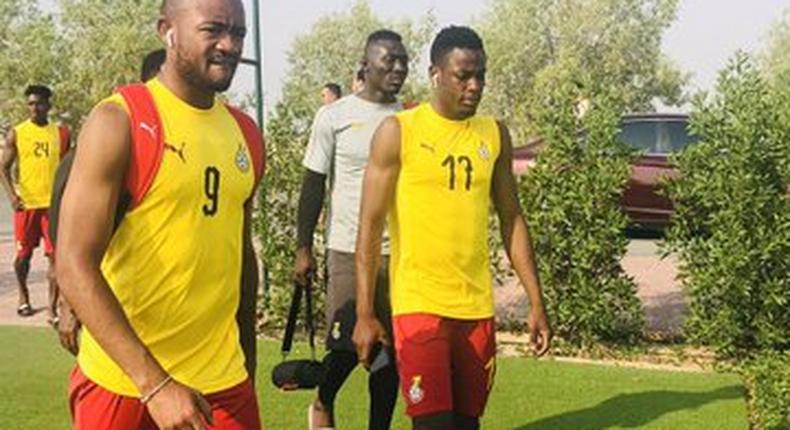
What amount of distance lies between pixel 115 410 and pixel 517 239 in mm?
2326

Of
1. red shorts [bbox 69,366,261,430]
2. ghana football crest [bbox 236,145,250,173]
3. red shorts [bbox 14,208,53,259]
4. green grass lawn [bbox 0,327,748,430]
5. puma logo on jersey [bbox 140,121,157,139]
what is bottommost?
A: green grass lawn [bbox 0,327,748,430]

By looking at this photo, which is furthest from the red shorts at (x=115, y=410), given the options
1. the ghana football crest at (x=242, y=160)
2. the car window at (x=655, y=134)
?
the car window at (x=655, y=134)

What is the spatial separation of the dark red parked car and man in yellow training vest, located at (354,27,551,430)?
363 inches

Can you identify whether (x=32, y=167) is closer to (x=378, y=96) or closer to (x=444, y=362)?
(x=378, y=96)

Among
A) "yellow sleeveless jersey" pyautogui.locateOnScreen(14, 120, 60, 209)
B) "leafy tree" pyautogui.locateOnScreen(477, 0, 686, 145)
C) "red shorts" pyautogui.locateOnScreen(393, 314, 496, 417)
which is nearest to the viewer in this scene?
"red shorts" pyautogui.locateOnScreen(393, 314, 496, 417)

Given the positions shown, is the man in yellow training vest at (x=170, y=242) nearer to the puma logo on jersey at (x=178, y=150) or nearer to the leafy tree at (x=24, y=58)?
the puma logo on jersey at (x=178, y=150)

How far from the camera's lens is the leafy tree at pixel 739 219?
8.18 metres

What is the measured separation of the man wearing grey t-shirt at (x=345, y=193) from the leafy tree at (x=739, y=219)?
147 inches

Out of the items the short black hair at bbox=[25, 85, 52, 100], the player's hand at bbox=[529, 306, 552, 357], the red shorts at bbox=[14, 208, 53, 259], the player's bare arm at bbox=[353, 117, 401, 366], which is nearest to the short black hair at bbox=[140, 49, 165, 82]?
the player's bare arm at bbox=[353, 117, 401, 366]

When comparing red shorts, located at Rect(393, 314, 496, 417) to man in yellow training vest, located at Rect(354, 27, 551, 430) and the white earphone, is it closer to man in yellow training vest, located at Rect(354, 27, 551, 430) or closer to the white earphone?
man in yellow training vest, located at Rect(354, 27, 551, 430)

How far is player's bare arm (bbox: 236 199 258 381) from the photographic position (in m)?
3.24

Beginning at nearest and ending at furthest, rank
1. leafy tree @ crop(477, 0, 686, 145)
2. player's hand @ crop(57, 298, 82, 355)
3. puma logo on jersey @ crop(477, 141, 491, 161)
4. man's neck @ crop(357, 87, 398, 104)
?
player's hand @ crop(57, 298, 82, 355) < puma logo on jersey @ crop(477, 141, 491, 161) < man's neck @ crop(357, 87, 398, 104) < leafy tree @ crop(477, 0, 686, 145)

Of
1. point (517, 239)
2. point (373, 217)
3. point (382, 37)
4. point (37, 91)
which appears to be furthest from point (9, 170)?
point (517, 239)

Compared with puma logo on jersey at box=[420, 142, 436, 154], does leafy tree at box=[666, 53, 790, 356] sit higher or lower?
lower
